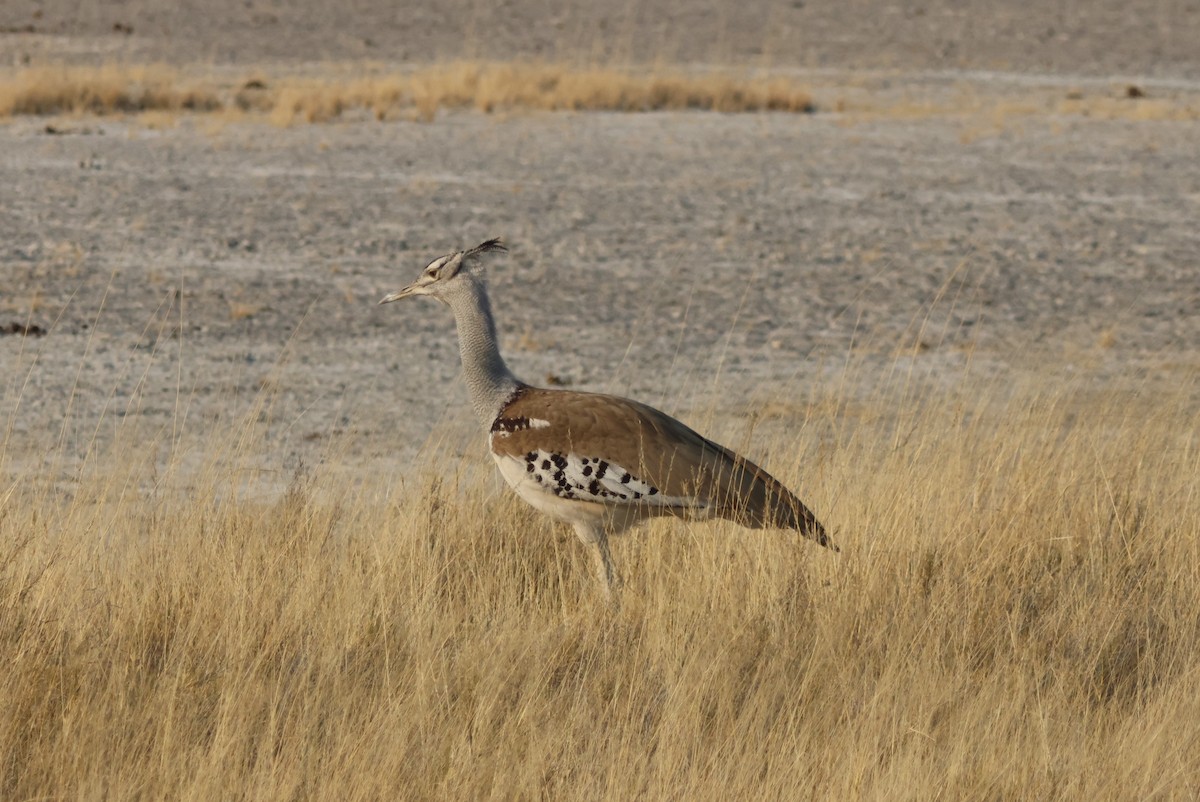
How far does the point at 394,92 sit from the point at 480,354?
17.3 meters

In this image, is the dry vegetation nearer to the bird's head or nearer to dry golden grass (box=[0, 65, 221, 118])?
dry golden grass (box=[0, 65, 221, 118])

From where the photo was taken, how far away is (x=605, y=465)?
5082 mm

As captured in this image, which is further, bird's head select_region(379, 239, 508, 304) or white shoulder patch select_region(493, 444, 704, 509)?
bird's head select_region(379, 239, 508, 304)

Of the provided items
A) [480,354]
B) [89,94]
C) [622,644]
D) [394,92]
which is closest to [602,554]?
[622,644]

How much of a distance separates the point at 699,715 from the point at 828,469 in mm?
2593

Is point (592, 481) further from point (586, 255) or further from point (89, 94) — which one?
point (89, 94)

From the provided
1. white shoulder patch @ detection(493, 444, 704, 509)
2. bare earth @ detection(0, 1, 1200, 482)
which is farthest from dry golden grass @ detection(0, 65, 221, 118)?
white shoulder patch @ detection(493, 444, 704, 509)

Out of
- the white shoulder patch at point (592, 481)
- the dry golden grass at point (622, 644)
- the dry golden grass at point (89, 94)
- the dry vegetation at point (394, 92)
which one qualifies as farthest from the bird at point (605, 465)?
the dry golden grass at point (89, 94)

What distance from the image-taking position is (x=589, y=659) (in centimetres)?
466

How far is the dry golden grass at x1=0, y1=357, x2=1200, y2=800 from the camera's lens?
13.1 ft

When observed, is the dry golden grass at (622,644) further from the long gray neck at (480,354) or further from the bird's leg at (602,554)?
the long gray neck at (480,354)

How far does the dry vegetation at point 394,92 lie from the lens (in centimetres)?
2044

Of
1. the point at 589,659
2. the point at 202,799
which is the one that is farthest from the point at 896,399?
the point at 202,799

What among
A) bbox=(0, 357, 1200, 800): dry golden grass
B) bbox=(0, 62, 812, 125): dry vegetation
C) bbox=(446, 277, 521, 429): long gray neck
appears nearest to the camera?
bbox=(0, 357, 1200, 800): dry golden grass
